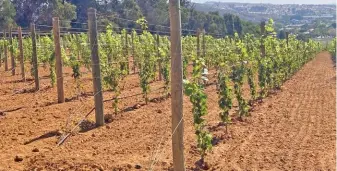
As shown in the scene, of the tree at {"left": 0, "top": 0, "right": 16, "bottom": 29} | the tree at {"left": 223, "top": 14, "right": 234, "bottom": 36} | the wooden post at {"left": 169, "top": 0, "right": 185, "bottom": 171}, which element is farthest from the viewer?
the tree at {"left": 223, "top": 14, "right": 234, "bottom": 36}

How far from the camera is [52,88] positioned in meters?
13.9

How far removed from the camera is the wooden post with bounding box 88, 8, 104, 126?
8.39 meters

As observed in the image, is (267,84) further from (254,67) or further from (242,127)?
(242,127)

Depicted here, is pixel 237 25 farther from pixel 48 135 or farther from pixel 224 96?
pixel 48 135

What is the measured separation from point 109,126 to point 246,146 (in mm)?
2750

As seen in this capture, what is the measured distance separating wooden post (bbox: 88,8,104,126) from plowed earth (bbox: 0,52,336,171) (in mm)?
303

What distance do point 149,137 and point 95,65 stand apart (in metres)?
1.79

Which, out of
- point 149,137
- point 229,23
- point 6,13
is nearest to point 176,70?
point 149,137

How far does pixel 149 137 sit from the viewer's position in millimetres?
7836

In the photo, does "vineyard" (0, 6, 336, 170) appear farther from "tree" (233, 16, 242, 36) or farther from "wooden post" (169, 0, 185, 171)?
"tree" (233, 16, 242, 36)

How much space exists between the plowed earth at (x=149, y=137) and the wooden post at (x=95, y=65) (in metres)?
0.30

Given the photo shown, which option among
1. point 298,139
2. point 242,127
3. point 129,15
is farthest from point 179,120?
point 129,15

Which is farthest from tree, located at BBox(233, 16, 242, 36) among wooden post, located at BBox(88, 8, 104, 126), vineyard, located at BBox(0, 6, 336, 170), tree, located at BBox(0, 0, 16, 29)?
wooden post, located at BBox(88, 8, 104, 126)

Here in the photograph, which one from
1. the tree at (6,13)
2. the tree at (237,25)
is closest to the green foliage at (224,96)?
the tree at (6,13)
